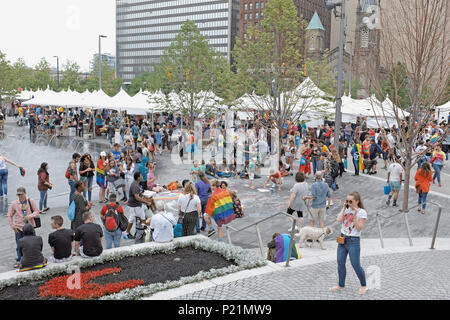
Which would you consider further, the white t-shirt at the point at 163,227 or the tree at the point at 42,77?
the tree at the point at 42,77

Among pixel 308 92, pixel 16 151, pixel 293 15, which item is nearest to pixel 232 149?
pixel 308 92

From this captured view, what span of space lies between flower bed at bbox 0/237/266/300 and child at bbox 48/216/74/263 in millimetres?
179

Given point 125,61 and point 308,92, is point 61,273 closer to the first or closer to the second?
point 308,92

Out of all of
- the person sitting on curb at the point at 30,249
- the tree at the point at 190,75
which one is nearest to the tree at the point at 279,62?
the tree at the point at 190,75

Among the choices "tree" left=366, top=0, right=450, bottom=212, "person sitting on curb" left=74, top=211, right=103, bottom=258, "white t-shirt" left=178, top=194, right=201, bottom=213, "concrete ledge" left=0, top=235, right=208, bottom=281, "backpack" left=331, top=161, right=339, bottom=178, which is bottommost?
"concrete ledge" left=0, top=235, right=208, bottom=281

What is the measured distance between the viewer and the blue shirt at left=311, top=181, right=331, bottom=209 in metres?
10.5

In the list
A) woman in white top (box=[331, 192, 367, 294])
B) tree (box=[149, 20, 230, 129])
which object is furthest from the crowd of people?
woman in white top (box=[331, 192, 367, 294])

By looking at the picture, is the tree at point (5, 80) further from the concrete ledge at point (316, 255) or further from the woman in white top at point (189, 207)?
the concrete ledge at point (316, 255)

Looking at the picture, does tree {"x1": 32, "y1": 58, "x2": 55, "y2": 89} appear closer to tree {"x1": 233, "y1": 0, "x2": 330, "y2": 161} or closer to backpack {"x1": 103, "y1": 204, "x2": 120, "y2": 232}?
tree {"x1": 233, "y1": 0, "x2": 330, "y2": 161}

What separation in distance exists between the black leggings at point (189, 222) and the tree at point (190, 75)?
17.7 m

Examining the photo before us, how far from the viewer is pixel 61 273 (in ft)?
25.3

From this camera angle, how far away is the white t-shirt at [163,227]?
9039 millimetres

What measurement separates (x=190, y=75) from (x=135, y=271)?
2105cm
